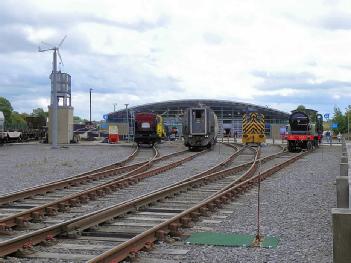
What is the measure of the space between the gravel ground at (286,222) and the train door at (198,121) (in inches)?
736

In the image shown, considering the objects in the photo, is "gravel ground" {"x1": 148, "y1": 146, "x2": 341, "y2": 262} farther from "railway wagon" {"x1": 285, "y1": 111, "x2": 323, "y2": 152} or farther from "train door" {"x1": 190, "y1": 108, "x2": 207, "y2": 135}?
"railway wagon" {"x1": 285, "y1": 111, "x2": 323, "y2": 152}

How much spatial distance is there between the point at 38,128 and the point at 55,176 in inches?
1816

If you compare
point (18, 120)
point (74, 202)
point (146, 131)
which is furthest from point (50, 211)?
point (18, 120)

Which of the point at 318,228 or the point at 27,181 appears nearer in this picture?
the point at 318,228

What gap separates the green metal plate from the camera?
26.8 feet

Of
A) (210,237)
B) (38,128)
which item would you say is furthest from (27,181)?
(38,128)

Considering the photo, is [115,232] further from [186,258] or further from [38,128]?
[38,128]

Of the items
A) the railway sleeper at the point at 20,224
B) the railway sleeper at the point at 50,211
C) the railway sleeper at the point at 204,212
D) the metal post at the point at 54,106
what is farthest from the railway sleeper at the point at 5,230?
the metal post at the point at 54,106

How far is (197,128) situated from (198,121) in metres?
0.57

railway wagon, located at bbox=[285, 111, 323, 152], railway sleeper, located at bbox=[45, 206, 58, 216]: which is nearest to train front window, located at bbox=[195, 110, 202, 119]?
railway wagon, located at bbox=[285, 111, 323, 152]

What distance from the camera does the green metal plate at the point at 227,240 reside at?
8164 millimetres

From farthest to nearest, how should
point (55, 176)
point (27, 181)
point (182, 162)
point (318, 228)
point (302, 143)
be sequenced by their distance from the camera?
point (302, 143)
point (182, 162)
point (55, 176)
point (27, 181)
point (318, 228)

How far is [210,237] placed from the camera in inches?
343

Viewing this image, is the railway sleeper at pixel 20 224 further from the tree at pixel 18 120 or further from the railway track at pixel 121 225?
the tree at pixel 18 120
